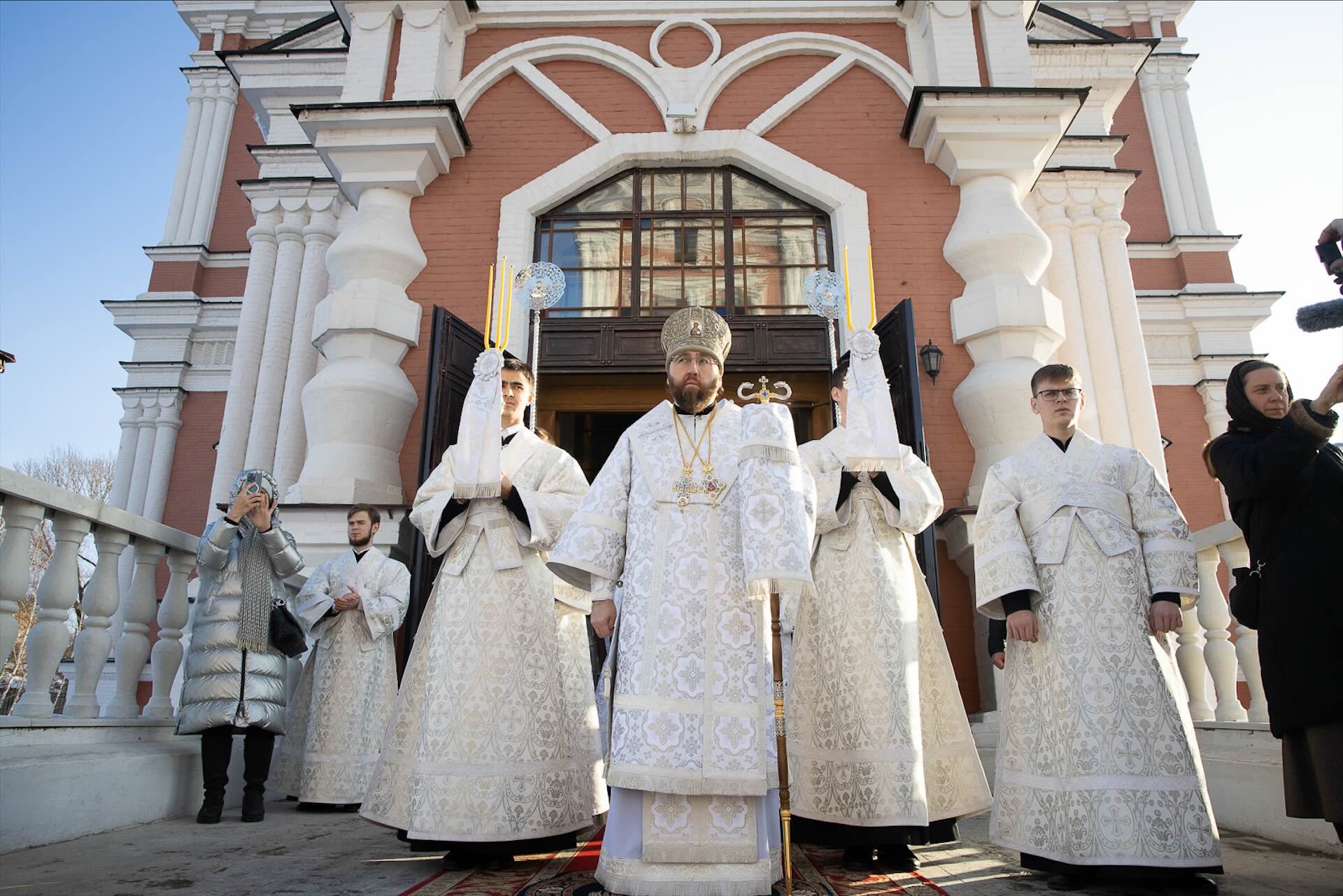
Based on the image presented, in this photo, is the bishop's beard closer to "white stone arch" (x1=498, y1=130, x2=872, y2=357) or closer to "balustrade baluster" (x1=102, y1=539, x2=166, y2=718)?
"balustrade baluster" (x1=102, y1=539, x2=166, y2=718)

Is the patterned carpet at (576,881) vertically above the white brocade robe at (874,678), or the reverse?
the white brocade robe at (874,678)

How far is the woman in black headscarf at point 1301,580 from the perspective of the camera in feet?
9.36

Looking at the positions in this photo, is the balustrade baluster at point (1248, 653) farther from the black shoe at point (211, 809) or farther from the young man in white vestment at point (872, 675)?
the black shoe at point (211, 809)

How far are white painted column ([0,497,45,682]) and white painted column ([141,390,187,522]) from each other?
36.7ft

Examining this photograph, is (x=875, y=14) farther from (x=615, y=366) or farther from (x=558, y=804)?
(x=558, y=804)

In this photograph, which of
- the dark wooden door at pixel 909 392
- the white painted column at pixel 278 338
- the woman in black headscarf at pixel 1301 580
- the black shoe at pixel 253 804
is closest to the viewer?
the woman in black headscarf at pixel 1301 580

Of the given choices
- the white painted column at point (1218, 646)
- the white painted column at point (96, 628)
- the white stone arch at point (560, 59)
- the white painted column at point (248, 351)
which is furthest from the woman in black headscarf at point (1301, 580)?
the white painted column at point (248, 351)

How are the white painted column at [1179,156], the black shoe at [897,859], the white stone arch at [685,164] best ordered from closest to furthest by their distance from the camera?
the black shoe at [897,859], the white stone arch at [685,164], the white painted column at [1179,156]

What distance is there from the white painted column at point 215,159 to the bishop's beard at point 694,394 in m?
15.1

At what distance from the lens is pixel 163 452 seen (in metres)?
14.7

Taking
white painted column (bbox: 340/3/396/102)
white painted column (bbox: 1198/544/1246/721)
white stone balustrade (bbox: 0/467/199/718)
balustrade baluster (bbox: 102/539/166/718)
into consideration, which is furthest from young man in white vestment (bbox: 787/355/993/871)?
white painted column (bbox: 340/3/396/102)

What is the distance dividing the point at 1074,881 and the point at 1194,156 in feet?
54.1

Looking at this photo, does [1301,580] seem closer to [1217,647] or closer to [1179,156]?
[1217,647]

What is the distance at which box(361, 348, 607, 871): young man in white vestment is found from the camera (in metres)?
3.50
